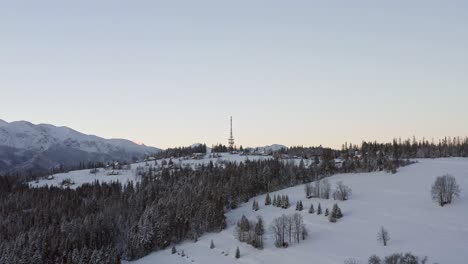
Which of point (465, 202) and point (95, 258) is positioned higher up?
point (465, 202)

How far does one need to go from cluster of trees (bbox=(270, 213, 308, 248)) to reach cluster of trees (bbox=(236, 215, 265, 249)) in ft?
13.4

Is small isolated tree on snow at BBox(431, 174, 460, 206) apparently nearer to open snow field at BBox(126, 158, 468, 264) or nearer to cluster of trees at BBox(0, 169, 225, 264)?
open snow field at BBox(126, 158, 468, 264)

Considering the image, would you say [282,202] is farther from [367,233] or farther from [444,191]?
[444,191]

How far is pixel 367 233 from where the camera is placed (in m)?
123

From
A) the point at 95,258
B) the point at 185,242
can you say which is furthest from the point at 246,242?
the point at 95,258

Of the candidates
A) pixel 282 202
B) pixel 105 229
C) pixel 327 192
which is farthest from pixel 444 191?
pixel 105 229

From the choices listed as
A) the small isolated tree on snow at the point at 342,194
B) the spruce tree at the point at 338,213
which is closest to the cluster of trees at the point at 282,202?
the small isolated tree on snow at the point at 342,194

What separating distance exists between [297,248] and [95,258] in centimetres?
5431

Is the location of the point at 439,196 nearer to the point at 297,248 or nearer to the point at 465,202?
the point at 465,202

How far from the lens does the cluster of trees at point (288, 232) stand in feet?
422

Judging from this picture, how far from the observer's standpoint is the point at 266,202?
589 ft

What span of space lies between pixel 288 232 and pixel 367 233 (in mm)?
21080

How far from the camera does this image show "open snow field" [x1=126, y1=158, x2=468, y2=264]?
109m

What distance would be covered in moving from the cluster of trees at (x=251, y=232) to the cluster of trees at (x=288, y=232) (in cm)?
409
